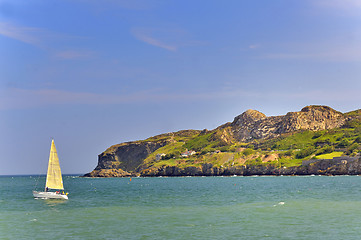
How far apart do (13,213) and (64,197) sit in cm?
2746

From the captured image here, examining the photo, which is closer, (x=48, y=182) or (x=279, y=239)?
(x=279, y=239)

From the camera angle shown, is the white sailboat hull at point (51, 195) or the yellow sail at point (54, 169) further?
the white sailboat hull at point (51, 195)

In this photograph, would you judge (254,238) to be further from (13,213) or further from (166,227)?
(13,213)

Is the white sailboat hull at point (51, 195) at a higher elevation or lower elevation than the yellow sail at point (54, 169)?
lower

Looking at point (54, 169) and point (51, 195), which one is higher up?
point (54, 169)

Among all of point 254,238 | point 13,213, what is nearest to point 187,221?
point 254,238

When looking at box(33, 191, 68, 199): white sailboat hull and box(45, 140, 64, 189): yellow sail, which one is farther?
box(33, 191, 68, 199): white sailboat hull

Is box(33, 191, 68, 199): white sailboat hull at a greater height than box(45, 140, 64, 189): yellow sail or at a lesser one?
lesser

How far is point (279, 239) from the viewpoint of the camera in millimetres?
42094

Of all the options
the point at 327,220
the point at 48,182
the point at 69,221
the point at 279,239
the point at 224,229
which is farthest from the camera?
the point at 48,182

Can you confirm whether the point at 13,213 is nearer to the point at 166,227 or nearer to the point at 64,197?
the point at 64,197

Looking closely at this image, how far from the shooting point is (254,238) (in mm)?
43031

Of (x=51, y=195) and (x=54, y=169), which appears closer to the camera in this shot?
(x=54, y=169)

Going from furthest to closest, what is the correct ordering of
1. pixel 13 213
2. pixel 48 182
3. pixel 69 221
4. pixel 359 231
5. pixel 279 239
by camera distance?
pixel 48 182 → pixel 13 213 → pixel 69 221 → pixel 359 231 → pixel 279 239
